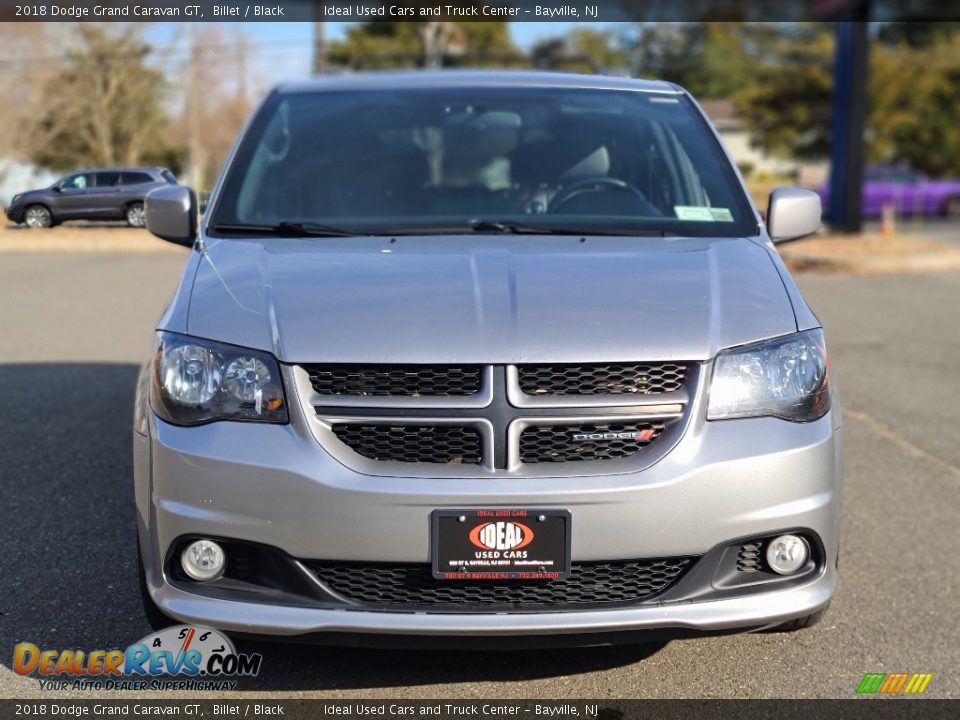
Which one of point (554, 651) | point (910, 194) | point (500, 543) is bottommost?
point (910, 194)

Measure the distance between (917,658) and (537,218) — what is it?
1909 mm

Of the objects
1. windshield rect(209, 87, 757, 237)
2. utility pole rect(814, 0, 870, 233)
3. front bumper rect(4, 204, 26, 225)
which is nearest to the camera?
windshield rect(209, 87, 757, 237)

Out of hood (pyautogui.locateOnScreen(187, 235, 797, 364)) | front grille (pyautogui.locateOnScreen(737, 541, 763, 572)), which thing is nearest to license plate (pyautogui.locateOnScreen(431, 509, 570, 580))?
hood (pyautogui.locateOnScreen(187, 235, 797, 364))

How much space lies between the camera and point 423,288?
330cm

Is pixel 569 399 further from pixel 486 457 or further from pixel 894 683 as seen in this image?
pixel 894 683

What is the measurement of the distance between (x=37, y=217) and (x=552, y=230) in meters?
2.03

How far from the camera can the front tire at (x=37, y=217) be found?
14.8ft

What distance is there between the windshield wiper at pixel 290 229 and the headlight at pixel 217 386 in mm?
885

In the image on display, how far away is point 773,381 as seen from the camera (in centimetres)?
315

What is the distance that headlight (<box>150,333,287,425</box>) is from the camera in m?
3.03

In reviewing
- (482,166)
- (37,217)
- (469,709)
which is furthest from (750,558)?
(37,217)

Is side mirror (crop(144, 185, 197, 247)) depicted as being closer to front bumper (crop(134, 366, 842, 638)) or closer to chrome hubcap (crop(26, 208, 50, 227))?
chrome hubcap (crop(26, 208, 50, 227))

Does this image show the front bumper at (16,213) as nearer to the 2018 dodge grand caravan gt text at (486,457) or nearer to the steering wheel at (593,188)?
the 2018 dodge grand caravan gt text at (486,457)

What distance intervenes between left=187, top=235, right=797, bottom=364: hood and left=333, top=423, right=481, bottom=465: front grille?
18cm
